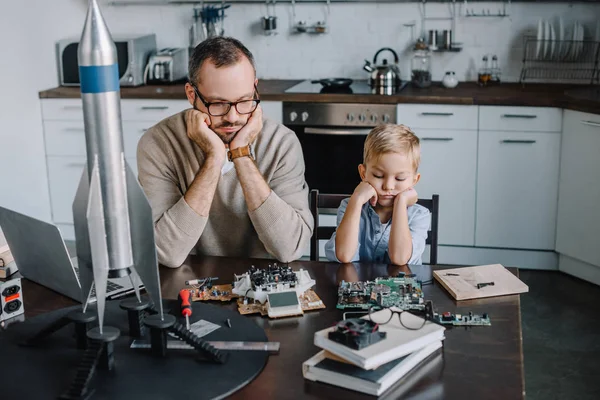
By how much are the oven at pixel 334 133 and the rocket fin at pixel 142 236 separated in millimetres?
2776

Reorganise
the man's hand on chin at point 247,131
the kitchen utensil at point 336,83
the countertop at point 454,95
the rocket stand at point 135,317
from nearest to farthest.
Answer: the rocket stand at point 135,317
the man's hand on chin at point 247,131
the countertop at point 454,95
the kitchen utensil at point 336,83

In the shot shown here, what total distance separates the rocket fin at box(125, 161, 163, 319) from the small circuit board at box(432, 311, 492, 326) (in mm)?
618

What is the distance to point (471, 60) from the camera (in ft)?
15.7

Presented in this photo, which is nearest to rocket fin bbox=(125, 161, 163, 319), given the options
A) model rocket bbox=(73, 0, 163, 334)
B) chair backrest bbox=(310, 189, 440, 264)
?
model rocket bbox=(73, 0, 163, 334)

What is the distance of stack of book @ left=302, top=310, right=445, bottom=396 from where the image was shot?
145cm

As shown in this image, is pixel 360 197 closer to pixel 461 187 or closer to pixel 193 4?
pixel 461 187

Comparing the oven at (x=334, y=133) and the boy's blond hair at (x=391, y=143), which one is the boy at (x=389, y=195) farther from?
the oven at (x=334, y=133)

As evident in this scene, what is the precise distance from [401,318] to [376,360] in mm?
Result: 191

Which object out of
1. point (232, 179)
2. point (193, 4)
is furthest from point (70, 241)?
point (232, 179)

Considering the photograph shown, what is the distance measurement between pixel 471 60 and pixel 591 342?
196cm

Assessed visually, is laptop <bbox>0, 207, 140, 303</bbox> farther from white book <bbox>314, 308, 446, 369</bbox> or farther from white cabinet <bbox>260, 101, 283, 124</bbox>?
white cabinet <bbox>260, 101, 283, 124</bbox>

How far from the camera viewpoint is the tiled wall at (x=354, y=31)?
4.69 metres

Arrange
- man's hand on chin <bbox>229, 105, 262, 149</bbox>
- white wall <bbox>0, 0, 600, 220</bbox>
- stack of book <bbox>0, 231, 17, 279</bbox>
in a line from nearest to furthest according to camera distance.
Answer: stack of book <bbox>0, 231, 17, 279</bbox>
man's hand on chin <bbox>229, 105, 262, 149</bbox>
white wall <bbox>0, 0, 600, 220</bbox>

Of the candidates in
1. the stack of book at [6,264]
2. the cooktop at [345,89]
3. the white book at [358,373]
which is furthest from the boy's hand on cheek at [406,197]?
the cooktop at [345,89]
